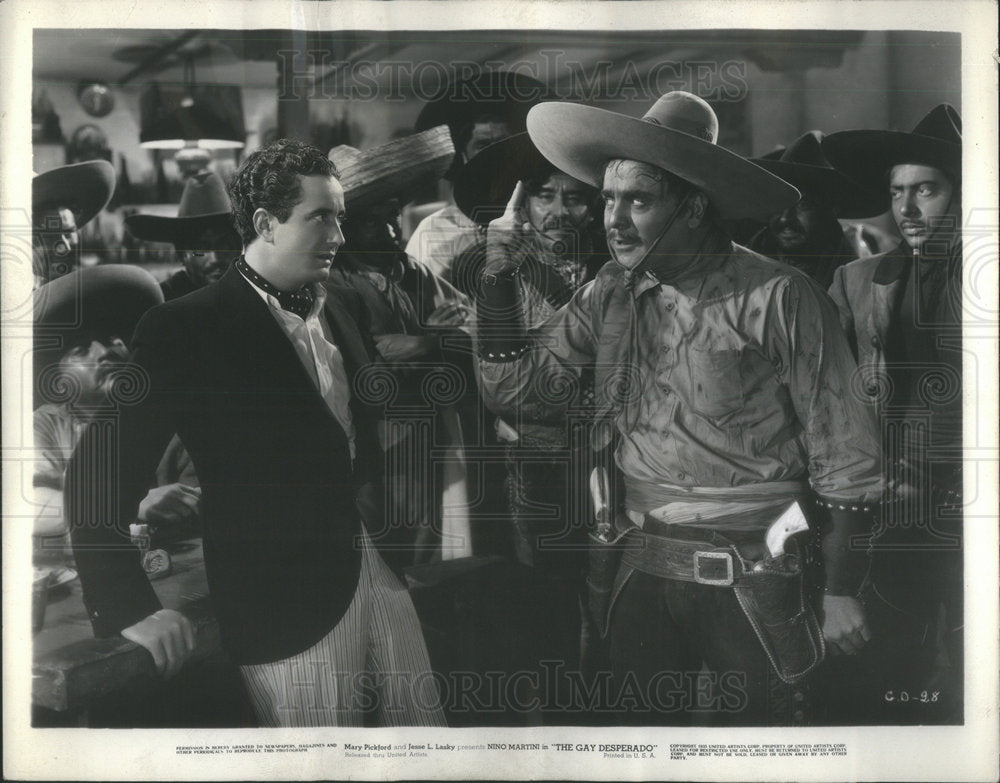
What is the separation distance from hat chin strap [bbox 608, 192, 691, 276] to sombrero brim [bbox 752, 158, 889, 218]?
226 millimetres

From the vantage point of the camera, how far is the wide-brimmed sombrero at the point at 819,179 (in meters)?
2.09

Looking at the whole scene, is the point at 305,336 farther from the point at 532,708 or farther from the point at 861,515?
the point at 861,515

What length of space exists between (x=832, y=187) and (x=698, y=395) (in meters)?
0.61

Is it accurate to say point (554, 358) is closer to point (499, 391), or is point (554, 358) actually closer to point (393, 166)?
point (499, 391)

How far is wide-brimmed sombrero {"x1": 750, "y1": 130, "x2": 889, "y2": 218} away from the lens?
2.09 m

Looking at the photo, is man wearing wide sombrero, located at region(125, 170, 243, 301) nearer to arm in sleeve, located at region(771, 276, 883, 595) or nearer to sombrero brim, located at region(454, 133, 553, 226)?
sombrero brim, located at region(454, 133, 553, 226)

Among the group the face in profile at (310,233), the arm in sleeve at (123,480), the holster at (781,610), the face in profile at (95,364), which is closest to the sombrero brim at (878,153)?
the holster at (781,610)

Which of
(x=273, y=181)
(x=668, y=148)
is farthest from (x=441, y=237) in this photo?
(x=668, y=148)

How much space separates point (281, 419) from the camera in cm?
209

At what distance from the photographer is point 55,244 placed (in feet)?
6.98

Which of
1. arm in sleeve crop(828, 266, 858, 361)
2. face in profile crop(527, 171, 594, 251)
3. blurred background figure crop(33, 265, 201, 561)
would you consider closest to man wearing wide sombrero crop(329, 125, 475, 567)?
face in profile crop(527, 171, 594, 251)

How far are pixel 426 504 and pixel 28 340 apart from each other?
3.53 ft

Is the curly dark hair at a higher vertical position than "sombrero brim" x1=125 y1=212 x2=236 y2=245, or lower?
higher

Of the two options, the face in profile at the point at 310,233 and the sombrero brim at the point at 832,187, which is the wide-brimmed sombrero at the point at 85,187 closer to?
the face in profile at the point at 310,233
